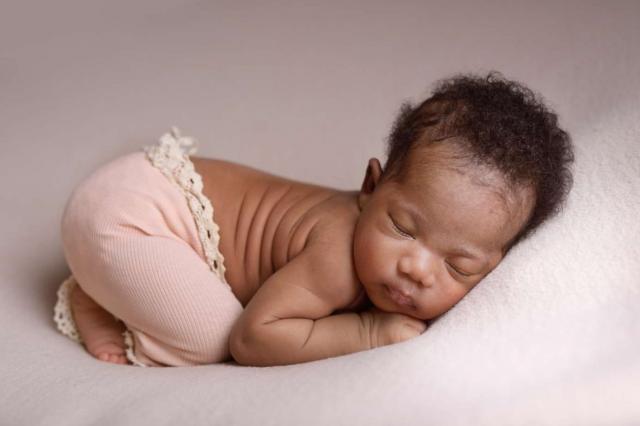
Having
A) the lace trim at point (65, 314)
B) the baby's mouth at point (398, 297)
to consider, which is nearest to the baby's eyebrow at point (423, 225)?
the baby's mouth at point (398, 297)

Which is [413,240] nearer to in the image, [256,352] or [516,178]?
[516,178]

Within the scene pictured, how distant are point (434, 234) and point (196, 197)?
19.2 inches

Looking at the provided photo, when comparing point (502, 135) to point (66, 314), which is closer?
point (502, 135)

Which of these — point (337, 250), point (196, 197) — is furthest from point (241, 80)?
point (337, 250)

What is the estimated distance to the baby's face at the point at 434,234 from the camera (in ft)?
4.26

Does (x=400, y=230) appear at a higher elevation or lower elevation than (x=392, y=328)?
higher

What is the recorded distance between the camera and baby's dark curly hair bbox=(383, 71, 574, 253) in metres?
1.32

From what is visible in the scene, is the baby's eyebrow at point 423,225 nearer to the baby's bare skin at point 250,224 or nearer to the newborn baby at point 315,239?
the newborn baby at point 315,239

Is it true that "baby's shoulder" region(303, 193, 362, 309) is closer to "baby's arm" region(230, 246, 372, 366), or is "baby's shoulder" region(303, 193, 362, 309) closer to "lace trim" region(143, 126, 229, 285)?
"baby's arm" region(230, 246, 372, 366)

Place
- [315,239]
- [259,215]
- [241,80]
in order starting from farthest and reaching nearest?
1. [241,80]
2. [259,215]
3. [315,239]

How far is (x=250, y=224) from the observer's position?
156 centimetres

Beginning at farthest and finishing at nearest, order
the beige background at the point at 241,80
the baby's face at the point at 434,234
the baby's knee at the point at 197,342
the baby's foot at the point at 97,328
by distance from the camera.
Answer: the beige background at the point at 241,80 < the baby's foot at the point at 97,328 < the baby's knee at the point at 197,342 < the baby's face at the point at 434,234

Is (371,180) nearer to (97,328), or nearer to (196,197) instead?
(196,197)

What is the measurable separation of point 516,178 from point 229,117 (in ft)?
3.36
